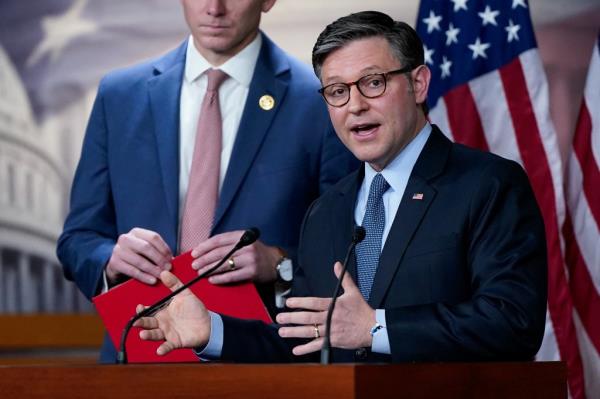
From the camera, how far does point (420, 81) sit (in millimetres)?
3086

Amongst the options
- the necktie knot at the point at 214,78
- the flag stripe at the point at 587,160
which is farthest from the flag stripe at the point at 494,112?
the necktie knot at the point at 214,78

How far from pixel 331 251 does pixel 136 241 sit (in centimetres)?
59

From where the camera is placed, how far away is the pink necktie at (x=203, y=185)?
3447 millimetres

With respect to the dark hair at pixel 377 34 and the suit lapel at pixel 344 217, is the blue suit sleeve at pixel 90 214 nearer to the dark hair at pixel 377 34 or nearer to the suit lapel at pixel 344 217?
the suit lapel at pixel 344 217

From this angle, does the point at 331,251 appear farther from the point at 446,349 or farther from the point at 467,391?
the point at 467,391

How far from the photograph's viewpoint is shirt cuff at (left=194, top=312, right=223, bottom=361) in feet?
9.03

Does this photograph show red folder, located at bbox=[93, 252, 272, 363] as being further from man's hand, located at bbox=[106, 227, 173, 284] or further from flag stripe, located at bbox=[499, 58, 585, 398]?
flag stripe, located at bbox=[499, 58, 585, 398]

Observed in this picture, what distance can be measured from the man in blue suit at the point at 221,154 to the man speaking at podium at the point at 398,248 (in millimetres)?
304

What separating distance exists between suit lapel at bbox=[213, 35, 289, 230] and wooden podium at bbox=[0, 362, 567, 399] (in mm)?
1223

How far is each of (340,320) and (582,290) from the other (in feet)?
5.76

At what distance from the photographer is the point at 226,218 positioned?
3434mm

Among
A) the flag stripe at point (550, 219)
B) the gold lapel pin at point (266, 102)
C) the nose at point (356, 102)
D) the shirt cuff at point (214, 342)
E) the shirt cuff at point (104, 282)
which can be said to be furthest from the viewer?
the flag stripe at point (550, 219)

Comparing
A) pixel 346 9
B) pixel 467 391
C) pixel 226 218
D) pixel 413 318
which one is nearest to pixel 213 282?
pixel 226 218

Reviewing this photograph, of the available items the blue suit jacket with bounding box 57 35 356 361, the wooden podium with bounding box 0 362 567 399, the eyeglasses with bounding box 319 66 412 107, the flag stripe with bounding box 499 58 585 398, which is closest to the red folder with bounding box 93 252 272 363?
the blue suit jacket with bounding box 57 35 356 361
